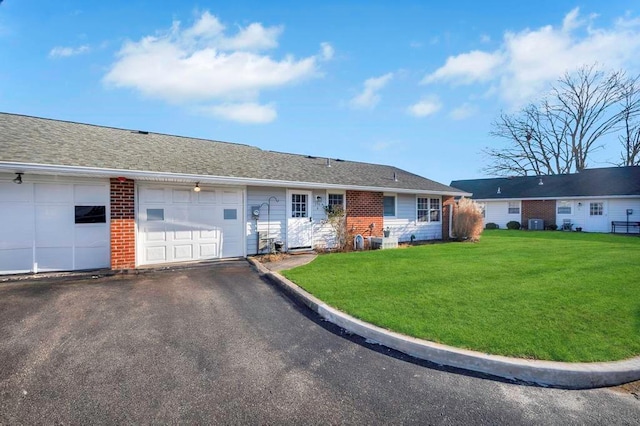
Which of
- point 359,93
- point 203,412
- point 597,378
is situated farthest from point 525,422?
point 359,93

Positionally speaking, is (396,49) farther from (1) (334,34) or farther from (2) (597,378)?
(2) (597,378)

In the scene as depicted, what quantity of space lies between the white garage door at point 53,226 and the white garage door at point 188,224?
0.97m

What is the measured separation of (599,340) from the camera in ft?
12.4

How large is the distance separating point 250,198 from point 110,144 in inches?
189

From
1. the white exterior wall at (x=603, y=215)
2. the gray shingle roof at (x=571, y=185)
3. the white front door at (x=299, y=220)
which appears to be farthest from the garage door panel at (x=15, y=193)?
the white exterior wall at (x=603, y=215)

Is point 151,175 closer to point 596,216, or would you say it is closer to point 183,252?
point 183,252

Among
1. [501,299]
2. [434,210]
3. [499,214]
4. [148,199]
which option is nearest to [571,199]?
[499,214]

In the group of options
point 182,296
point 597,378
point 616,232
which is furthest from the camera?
point 616,232

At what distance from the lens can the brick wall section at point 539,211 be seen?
77.0 ft

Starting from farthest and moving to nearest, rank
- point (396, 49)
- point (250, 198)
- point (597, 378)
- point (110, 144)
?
point (396, 49) → point (250, 198) → point (110, 144) → point (597, 378)

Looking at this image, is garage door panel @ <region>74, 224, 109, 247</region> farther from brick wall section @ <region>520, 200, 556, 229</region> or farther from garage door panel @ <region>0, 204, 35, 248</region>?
brick wall section @ <region>520, 200, 556, 229</region>

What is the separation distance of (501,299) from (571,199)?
23.5 metres

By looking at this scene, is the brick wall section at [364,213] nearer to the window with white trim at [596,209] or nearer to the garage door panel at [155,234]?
the garage door panel at [155,234]

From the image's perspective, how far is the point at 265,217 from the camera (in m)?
10.7
